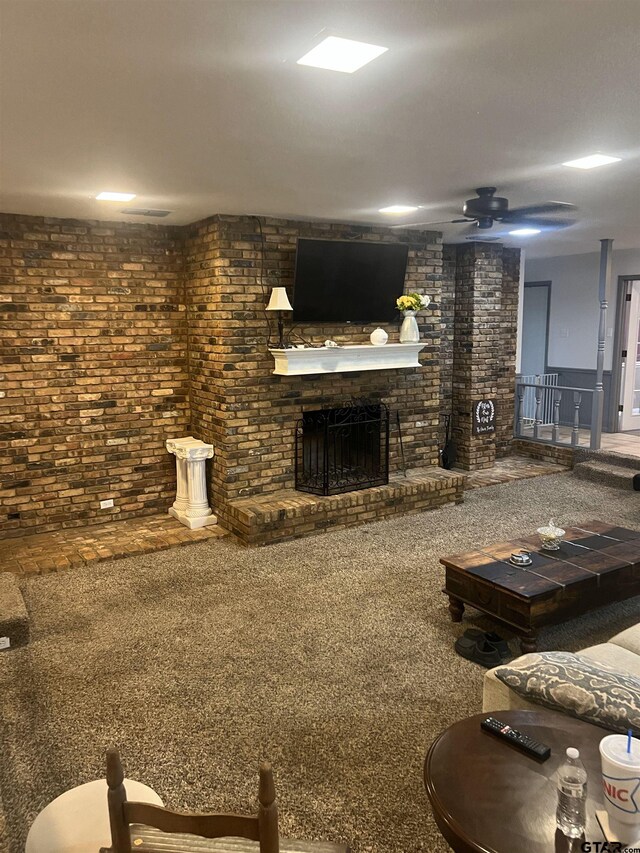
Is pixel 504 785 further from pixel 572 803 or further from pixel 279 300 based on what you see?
pixel 279 300

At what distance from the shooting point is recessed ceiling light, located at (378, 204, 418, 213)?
4.66 metres

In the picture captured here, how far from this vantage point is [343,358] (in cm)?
549

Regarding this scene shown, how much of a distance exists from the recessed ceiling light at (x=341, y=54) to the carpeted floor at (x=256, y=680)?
2525 millimetres

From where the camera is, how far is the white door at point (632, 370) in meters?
8.27

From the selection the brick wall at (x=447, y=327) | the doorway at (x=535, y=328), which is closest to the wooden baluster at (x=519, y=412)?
the brick wall at (x=447, y=327)

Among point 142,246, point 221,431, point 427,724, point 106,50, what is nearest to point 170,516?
point 221,431

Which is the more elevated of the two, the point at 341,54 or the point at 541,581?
the point at 341,54

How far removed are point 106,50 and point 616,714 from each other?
8.08 feet

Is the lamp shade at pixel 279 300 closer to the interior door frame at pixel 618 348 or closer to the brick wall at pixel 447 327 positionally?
the brick wall at pixel 447 327

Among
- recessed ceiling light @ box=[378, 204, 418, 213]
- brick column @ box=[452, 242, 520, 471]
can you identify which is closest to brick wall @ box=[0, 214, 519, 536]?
recessed ceiling light @ box=[378, 204, 418, 213]

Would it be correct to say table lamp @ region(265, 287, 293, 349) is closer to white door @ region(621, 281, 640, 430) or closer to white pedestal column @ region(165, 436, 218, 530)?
white pedestal column @ region(165, 436, 218, 530)

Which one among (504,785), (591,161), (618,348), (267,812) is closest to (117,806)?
(267,812)

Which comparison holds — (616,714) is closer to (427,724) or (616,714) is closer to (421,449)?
(427,724)

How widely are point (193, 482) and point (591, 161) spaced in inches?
148
